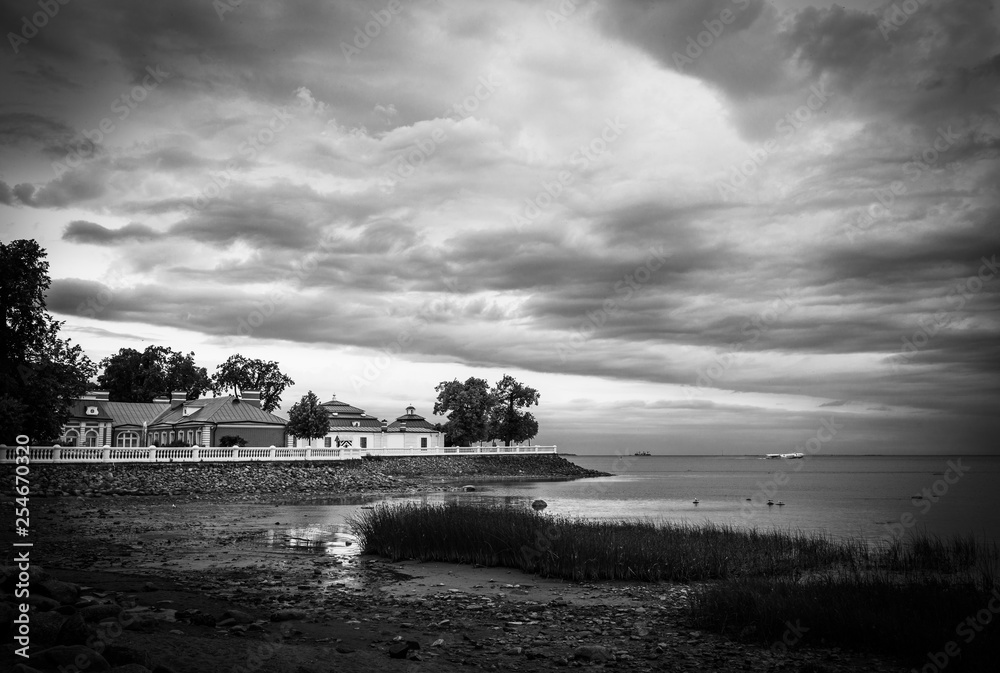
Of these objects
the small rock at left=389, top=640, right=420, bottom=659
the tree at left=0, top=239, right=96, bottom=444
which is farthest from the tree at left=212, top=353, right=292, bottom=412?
the small rock at left=389, top=640, right=420, bottom=659

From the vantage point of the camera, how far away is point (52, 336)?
4569cm

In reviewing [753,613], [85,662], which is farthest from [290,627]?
[753,613]

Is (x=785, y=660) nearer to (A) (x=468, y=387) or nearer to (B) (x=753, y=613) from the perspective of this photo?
(B) (x=753, y=613)

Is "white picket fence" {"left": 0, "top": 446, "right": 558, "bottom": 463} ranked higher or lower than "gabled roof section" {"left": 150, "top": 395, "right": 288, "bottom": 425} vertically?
lower

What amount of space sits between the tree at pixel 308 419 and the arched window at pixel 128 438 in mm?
16526

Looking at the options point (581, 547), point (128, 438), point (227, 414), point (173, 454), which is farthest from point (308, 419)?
point (581, 547)

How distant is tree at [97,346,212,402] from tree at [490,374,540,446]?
4325cm

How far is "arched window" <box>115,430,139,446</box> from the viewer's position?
256 feet

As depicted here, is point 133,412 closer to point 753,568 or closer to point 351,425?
point 351,425

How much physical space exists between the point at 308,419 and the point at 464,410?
98.2ft

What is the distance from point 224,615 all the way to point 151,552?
10.5 meters

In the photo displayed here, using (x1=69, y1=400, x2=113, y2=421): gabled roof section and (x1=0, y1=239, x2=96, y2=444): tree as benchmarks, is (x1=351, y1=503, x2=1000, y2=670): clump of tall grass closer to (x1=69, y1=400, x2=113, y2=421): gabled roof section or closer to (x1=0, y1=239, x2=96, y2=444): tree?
(x1=0, y1=239, x2=96, y2=444): tree

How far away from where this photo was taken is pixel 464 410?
106 m

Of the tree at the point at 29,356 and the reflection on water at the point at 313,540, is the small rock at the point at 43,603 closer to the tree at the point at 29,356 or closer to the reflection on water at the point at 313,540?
the reflection on water at the point at 313,540
